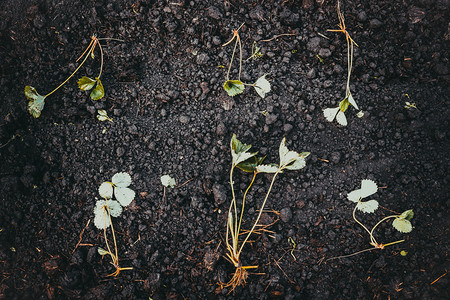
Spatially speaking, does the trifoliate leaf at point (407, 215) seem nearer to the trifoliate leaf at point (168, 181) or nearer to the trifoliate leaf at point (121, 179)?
the trifoliate leaf at point (168, 181)

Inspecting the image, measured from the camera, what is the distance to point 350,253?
210 centimetres

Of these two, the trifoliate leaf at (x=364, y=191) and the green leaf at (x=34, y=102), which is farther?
the green leaf at (x=34, y=102)

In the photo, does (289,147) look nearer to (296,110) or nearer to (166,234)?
(296,110)

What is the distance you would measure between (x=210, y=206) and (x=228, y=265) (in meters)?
0.39

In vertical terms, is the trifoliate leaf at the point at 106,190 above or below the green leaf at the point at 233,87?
below

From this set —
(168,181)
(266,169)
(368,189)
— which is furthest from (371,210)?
(168,181)

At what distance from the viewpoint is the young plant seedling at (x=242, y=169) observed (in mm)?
2021

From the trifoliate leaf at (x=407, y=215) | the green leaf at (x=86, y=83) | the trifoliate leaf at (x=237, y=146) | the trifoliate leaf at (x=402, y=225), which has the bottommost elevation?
the trifoliate leaf at (x=402, y=225)

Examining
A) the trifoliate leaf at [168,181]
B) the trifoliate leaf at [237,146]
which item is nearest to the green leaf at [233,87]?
the trifoliate leaf at [237,146]

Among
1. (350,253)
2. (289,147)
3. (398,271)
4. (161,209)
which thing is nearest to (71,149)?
(161,209)

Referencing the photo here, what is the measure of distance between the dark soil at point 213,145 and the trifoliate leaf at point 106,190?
85 mm

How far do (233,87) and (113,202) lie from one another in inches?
42.3

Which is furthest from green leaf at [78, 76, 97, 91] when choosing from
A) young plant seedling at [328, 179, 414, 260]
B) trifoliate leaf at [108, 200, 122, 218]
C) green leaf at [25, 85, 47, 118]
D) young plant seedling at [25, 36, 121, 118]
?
young plant seedling at [328, 179, 414, 260]

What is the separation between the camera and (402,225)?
2.07 m
